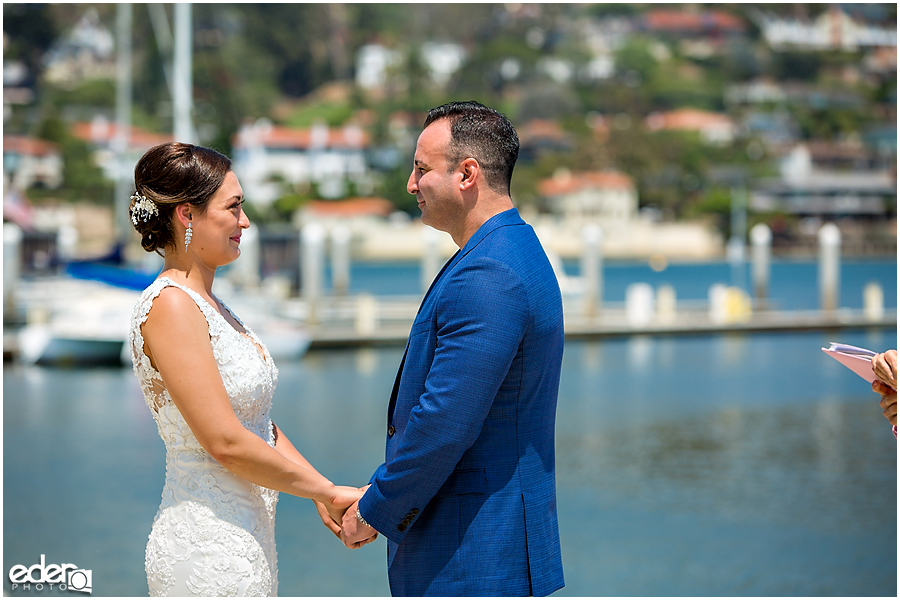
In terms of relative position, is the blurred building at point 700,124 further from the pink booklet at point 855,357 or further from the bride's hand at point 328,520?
the bride's hand at point 328,520

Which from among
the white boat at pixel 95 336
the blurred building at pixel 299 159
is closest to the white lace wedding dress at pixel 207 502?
the white boat at pixel 95 336

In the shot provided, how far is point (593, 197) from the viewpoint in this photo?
77.9 m

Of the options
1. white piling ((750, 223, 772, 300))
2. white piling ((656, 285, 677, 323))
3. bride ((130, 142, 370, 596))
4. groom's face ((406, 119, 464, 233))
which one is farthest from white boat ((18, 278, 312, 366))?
groom's face ((406, 119, 464, 233))

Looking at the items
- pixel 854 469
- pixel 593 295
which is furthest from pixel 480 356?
pixel 593 295

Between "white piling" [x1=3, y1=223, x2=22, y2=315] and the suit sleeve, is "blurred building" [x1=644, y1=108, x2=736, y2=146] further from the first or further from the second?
the suit sleeve

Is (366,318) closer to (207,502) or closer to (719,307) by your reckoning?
(719,307)

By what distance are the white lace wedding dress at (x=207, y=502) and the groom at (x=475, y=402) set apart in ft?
1.03

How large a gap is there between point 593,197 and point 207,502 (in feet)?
252

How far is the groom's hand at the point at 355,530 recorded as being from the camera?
2336mm

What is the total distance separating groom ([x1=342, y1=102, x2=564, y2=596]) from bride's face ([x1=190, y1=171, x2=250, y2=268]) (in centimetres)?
46

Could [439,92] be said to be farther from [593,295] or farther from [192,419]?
[192,419]

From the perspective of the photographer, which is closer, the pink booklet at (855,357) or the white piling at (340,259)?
the pink booklet at (855,357)

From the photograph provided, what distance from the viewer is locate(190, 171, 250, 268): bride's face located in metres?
2.40

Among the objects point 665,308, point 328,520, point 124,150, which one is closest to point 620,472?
point 328,520
